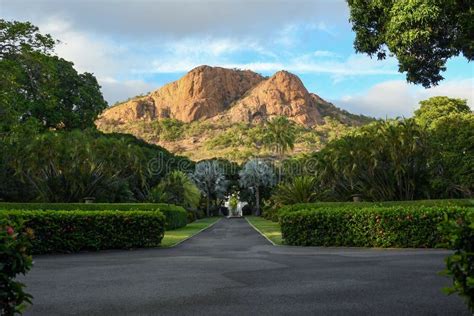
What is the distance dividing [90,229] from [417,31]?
12490mm

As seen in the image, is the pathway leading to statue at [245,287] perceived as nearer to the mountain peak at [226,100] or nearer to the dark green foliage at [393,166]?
the dark green foliage at [393,166]

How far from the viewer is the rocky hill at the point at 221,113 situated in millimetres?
A: 140500

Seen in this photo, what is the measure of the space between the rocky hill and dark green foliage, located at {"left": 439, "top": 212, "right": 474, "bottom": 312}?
12005 cm

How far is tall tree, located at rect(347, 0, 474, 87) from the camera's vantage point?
36.9ft

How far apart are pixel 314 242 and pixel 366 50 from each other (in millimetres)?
8411

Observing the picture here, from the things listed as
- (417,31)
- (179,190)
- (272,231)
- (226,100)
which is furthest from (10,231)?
(226,100)

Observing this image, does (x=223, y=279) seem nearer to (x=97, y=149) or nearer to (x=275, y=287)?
(x=275, y=287)

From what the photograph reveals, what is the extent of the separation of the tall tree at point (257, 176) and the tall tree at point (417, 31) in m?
72.8

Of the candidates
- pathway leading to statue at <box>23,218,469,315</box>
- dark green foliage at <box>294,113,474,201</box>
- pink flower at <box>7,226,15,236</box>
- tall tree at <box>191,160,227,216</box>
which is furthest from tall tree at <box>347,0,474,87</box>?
tall tree at <box>191,160,227,216</box>

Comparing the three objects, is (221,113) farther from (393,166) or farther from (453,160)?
(453,160)

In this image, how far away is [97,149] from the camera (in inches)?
1435

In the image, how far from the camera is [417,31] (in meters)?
11.3

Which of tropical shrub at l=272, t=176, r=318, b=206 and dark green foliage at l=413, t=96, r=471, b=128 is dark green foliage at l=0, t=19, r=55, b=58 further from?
dark green foliage at l=413, t=96, r=471, b=128

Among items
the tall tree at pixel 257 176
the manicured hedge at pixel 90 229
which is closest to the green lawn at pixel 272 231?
the manicured hedge at pixel 90 229
